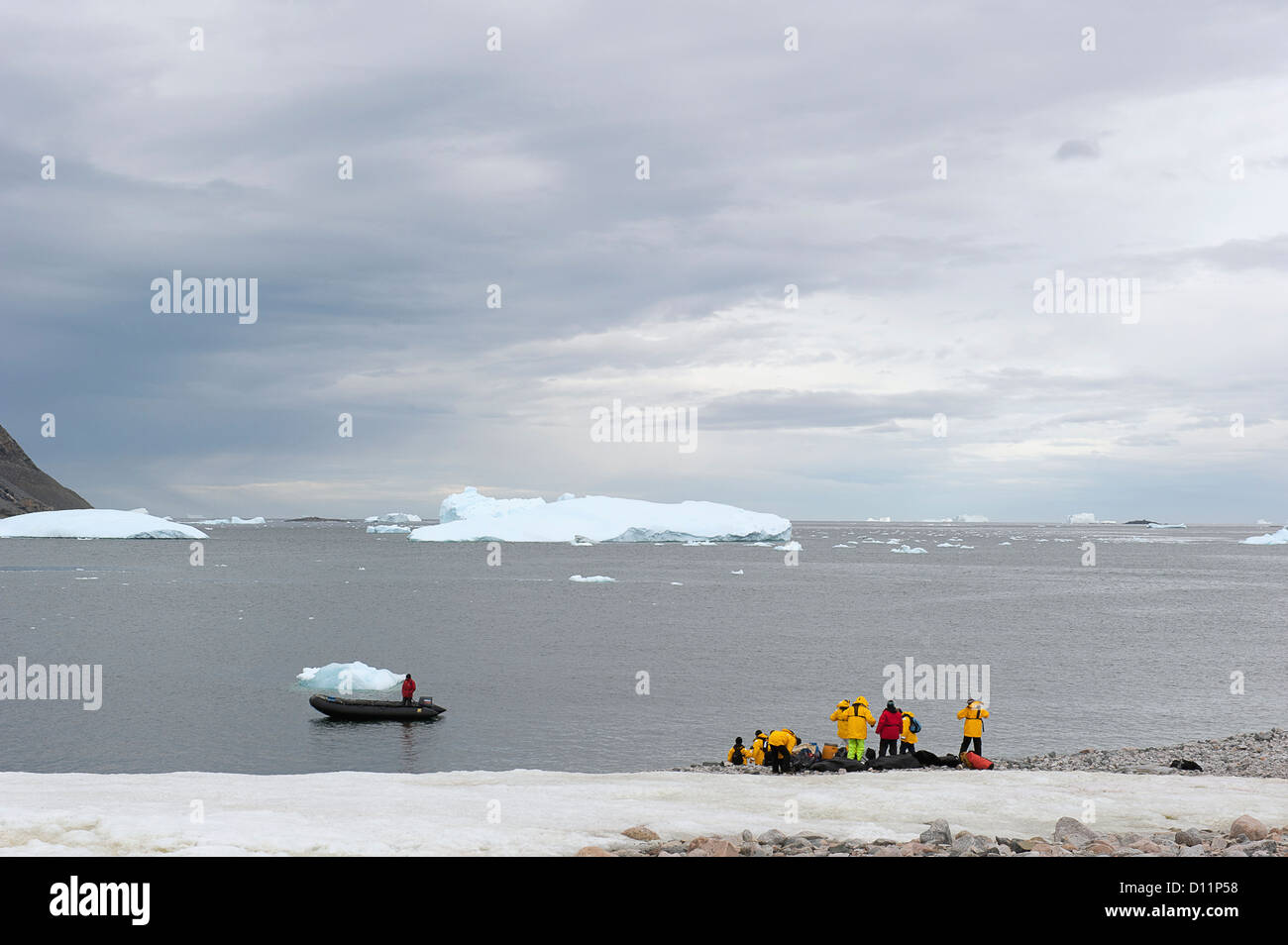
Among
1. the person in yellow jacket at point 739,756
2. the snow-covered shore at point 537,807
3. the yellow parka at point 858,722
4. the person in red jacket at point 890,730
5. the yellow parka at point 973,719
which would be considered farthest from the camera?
the person in yellow jacket at point 739,756

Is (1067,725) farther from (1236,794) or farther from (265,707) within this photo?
(265,707)

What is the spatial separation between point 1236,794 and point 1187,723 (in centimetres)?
1945

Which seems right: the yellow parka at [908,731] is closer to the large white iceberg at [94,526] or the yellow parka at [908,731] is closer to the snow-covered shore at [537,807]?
the snow-covered shore at [537,807]

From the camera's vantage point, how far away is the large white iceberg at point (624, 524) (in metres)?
159

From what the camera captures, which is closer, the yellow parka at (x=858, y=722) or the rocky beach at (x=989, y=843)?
the rocky beach at (x=989, y=843)

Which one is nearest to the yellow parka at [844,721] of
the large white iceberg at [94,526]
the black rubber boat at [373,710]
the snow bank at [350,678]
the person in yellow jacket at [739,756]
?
the person in yellow jacket at [739,756]

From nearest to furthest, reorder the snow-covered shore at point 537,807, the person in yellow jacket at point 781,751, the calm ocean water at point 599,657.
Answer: the snow-covered shore at point 537,807, the person in yellow jacket at point 781,751, the calm ocean water at point 599,657

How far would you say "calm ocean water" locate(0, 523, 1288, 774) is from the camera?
30453mm

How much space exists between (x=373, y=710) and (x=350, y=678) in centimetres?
629

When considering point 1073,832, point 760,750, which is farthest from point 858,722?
point 1073,832

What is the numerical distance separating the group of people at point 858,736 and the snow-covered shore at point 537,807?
178cm

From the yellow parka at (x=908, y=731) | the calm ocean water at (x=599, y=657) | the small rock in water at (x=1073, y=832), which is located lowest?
the calm ocean water at (x=599, y=657)
